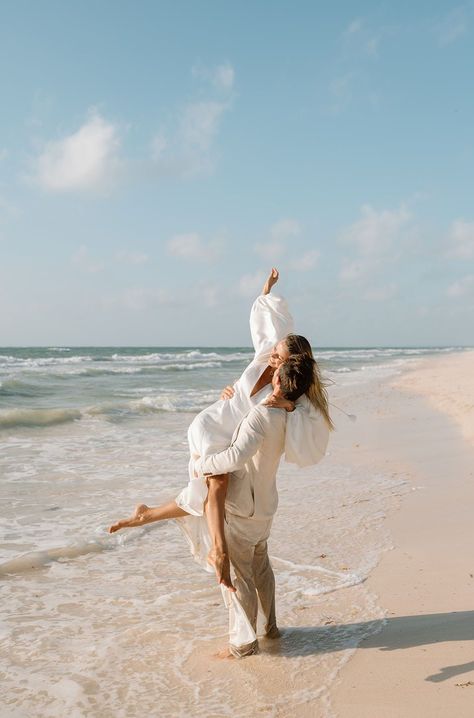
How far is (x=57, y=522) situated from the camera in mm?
6270

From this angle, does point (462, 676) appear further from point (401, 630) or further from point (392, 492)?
point (392, 492)

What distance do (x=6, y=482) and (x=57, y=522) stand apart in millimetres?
1979

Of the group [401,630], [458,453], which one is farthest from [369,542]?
[458,453]

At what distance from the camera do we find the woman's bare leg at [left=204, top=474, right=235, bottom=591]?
11.0 feet

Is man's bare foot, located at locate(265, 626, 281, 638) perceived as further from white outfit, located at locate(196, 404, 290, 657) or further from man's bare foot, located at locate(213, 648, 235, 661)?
man's bare foot, located at locate(213, 648, 235, 661)

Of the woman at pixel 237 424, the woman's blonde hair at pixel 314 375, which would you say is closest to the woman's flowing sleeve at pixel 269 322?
the woman at pixel 237 424

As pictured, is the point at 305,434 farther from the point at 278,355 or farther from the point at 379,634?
the point at 379,634

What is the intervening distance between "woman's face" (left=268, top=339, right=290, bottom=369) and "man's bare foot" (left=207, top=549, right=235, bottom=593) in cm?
100

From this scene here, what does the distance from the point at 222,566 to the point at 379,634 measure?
39.3 inches

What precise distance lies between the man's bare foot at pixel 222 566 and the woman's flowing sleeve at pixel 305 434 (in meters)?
0.60

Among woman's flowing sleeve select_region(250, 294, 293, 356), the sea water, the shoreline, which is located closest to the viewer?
the shoreline

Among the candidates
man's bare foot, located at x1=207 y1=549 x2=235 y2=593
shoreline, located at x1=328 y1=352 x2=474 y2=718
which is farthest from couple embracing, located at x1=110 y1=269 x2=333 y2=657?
shoreline, located at x1=328 y1=352 x2=474 y2=718

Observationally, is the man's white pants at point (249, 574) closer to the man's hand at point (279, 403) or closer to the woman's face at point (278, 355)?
the man's hand at point (279, 403)

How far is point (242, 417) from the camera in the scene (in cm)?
352
